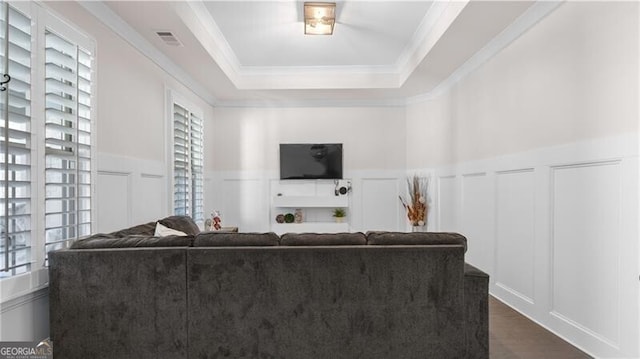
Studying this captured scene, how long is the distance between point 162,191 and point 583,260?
4.01m

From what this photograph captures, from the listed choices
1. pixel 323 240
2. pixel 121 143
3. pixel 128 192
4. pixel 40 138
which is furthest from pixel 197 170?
pixel 323 240

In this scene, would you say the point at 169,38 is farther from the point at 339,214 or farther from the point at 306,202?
the point at 339,214

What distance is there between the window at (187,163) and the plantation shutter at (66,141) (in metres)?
1.78

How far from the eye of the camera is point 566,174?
2.76 metres

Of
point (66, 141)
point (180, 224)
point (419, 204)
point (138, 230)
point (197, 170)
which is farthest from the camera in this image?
point (419, 204)

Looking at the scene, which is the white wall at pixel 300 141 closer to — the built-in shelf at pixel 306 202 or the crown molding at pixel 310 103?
the crown molding at pixel 310 103

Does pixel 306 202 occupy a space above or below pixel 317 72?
below

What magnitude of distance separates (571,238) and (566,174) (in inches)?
19.1

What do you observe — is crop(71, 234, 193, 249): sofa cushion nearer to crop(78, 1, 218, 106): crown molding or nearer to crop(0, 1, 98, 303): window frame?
crop(0, 1, 98, 303): window frame

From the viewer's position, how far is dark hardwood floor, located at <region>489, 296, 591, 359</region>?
256 centimetres

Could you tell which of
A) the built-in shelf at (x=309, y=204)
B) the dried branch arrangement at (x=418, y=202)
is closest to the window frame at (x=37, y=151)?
the built-in shelf at (x=309, y=204)

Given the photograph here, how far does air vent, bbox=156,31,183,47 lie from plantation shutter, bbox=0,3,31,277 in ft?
4.79

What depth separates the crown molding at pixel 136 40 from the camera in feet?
9.52

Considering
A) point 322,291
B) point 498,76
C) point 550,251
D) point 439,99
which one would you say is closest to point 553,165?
point 550,251
